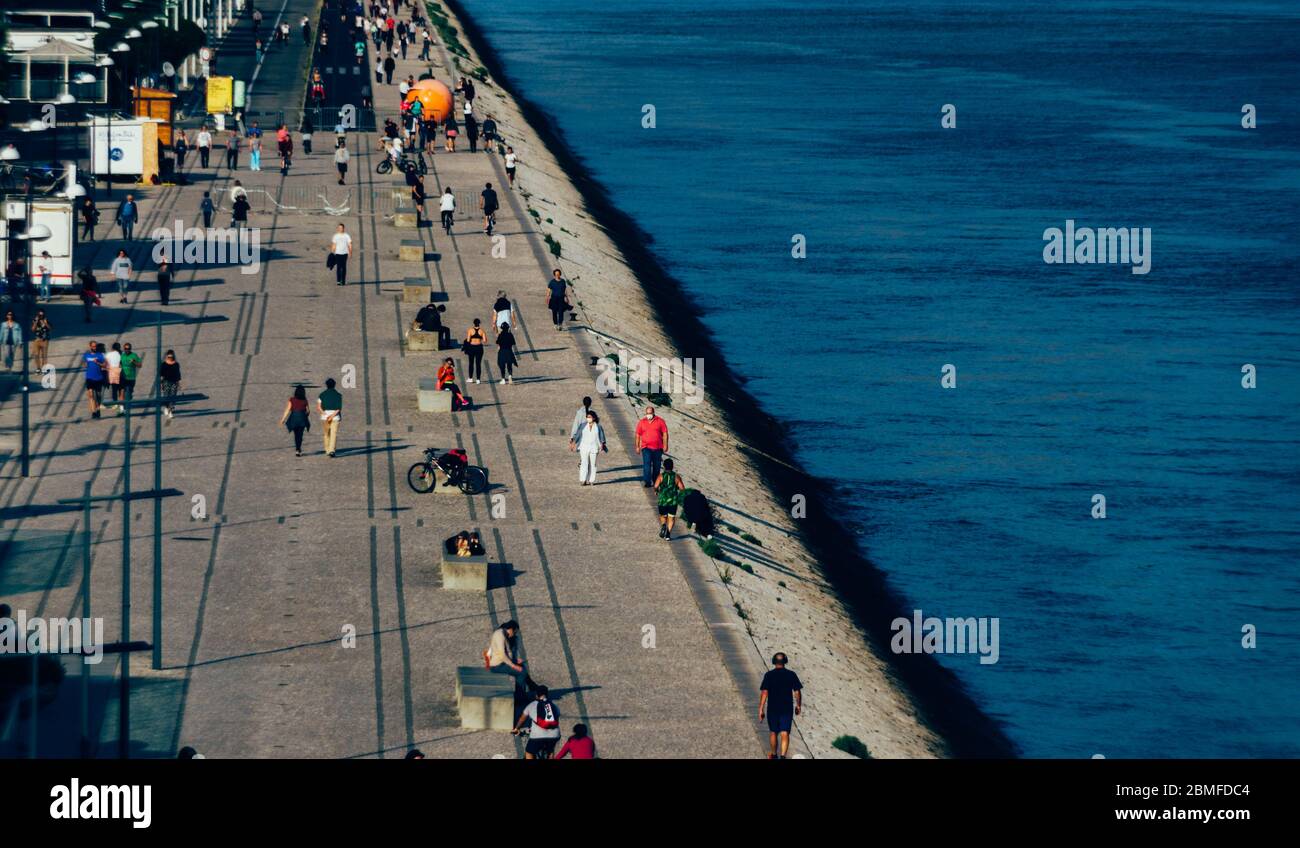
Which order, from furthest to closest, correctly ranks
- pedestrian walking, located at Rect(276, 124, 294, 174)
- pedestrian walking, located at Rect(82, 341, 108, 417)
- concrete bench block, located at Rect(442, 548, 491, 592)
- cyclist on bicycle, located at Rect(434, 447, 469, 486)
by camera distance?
pedestrian walking, located at Rect(276, 124, 294, 174) → pedestrian walking, located at Rect(82, 341, 108, 417) → cyclist on bicycle, located at Rect(434, 447, 469, 486) → concrete bench block, located at Rect(442, 548, 491, 592)

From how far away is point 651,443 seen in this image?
3834 centimetres

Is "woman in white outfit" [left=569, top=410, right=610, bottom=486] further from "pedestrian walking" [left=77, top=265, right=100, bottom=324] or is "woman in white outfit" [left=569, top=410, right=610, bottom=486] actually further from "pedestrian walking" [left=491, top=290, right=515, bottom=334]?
"pedestrian walking" [left=77, top=265, right=100, bottom=324]

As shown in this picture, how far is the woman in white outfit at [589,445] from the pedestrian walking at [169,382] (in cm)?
926

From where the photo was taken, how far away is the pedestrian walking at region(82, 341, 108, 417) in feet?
136

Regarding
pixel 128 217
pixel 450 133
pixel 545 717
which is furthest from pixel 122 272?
pixel 450 133

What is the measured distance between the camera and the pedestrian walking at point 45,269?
52.0 metres

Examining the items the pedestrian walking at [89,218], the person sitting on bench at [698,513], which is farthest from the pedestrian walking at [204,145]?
the person sitting on bench at [698,513]

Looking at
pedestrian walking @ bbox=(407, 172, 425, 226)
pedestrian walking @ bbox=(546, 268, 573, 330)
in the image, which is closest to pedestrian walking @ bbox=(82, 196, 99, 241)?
pedestrian walking @ bbox=(407, 172, 425, 226)

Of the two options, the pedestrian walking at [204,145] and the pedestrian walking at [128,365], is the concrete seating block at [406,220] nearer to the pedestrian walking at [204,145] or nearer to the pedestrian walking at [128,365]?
the pedestrian walking at [204,145]

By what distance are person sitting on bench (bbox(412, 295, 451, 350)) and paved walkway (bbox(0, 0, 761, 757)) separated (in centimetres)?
88

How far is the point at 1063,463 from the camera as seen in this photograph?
200 feet
